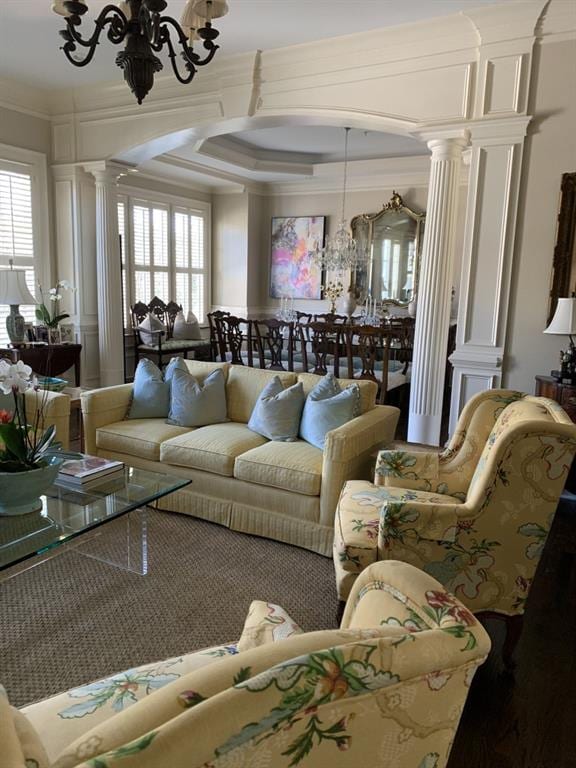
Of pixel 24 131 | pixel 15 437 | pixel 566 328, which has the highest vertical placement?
pixel 24 131

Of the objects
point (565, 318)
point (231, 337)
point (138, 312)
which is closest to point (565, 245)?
point (565, 318)

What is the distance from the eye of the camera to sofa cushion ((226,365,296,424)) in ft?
12.3

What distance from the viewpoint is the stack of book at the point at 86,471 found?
2.60 meters

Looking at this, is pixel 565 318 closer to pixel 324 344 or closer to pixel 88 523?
pixel 324 344

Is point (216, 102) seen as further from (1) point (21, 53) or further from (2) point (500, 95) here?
(2) point (500, 95)

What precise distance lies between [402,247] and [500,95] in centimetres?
385

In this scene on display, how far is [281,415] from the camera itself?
3.40m

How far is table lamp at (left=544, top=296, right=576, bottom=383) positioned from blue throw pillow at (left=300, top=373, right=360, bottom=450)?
1.42 metres

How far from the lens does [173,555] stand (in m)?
2.91

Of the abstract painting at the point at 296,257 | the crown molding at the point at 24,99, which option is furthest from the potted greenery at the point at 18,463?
the abstract painting at the point at 296,257

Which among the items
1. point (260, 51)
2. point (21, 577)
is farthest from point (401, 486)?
point (260, 51)

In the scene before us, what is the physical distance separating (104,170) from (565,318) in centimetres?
462

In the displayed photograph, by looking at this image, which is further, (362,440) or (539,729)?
(362,440)

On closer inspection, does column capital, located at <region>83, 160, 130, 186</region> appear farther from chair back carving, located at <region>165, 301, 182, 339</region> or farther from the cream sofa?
the cream sofa
